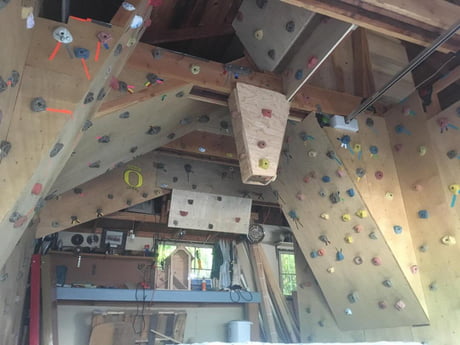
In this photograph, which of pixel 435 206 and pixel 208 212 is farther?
pixel 208 212

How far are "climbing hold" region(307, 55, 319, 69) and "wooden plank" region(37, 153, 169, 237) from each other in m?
2.11

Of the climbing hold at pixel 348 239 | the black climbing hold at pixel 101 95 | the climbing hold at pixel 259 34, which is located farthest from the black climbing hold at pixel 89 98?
the climbing hold at pixel 348 239

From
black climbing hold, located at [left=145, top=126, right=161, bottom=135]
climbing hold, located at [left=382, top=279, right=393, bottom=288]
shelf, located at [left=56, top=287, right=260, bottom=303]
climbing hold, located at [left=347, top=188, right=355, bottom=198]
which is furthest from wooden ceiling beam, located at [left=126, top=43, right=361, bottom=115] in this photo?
shelf, located at [left=56, top=287, right=260, bottom=303]

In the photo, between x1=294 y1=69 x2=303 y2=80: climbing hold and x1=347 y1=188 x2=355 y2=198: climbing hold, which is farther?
x1=347 y1=188 x2=355 y2=198: climbing hold

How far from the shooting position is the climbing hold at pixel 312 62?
2.30 meters

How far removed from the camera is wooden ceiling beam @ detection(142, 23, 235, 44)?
8.70 ft

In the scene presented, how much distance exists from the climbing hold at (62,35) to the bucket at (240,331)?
11.5 ft

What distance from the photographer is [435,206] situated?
8.41 feet

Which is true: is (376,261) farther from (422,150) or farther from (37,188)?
(37,188)

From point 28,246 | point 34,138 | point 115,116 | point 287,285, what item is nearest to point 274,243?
point 287,285

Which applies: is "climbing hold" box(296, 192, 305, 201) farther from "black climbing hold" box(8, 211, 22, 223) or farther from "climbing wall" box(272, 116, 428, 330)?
"black climbing hold" box(8, 211, 22, 223)

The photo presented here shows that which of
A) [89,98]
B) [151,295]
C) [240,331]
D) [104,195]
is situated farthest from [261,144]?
[240,331]

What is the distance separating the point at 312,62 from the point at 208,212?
2.22m

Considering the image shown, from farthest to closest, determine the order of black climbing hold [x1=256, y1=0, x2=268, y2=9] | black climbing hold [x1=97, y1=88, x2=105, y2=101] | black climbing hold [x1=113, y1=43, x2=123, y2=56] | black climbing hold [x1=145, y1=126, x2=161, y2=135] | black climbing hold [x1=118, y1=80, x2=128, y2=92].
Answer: black climbing hold [x1=145, y1=126, x2=161, y2=135] < black climbing hold [x1=256, y1=0, x2=268, y2=9] < black climbing hold [x1=118, y1=80, x2=128, y2=92] < black climbing hold [x1=97, y1=88, x2=105, y2=101] < black climbing hold [x1=113, y1=43, x2=123, y2=56]
